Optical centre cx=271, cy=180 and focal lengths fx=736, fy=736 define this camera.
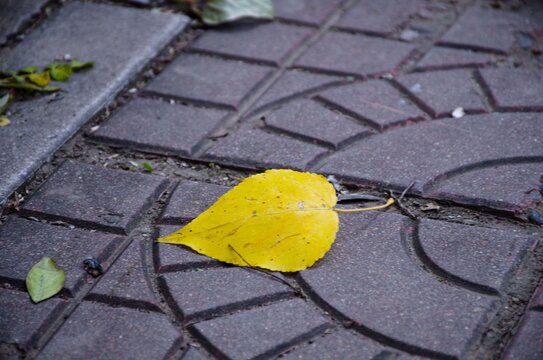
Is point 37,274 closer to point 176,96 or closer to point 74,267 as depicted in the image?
point 74,267

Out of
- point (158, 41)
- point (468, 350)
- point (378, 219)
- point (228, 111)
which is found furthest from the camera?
point (158, 41)

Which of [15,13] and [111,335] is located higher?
[15,13]

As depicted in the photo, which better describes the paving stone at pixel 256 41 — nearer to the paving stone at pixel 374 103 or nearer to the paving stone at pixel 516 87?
the paving stone at pixel 374 103

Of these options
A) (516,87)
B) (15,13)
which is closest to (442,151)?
(516,87)

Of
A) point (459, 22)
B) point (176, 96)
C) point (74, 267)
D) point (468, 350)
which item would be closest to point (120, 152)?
point (176, 96)

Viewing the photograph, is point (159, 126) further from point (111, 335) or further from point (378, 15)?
point (378, 15)

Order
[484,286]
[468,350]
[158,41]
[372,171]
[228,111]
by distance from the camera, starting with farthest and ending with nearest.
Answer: [158,41]
[228,111]
[372,171]
[484,286]
[468,350]
